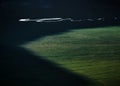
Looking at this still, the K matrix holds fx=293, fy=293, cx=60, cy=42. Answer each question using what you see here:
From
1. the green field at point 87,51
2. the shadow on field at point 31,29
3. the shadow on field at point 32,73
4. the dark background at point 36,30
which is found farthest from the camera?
the shadow on field at point 31,29

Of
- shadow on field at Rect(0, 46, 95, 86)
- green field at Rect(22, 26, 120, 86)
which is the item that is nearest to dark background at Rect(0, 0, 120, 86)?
shadow on field at Rect(0, 46, 95, 86)

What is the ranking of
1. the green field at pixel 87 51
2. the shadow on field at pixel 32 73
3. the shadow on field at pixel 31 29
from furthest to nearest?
the shadow on field at pixel 31 29 < the green field at pixel 87 51 < the shadow on field at pixel 32 73

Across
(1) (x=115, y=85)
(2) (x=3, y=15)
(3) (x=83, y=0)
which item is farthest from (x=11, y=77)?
(3) (x=83, y=0)

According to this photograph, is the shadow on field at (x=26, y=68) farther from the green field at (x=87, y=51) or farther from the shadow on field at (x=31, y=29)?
the green field at (x=87, y=51)

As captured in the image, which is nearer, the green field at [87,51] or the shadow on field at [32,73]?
the shadow on field at [32,73]

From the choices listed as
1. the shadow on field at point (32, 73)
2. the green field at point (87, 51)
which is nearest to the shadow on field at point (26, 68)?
the shadow on field at point (32, 73)

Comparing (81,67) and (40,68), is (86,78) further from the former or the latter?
(40,68)
